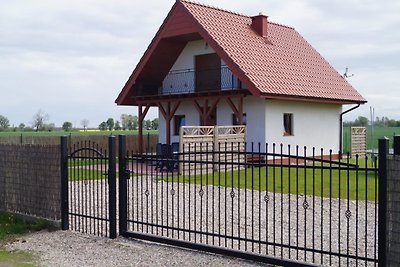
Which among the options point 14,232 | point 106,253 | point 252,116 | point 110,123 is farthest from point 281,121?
point 110,123

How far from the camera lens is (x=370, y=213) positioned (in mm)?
9656

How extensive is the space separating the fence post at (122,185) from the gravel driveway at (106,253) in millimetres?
240

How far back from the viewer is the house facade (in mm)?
20141

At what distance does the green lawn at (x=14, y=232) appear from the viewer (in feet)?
21.4

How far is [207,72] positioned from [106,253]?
17023 millimetres

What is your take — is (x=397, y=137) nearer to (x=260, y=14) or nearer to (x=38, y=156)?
(x=38, y=156)

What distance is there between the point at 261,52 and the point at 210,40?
3119 mm

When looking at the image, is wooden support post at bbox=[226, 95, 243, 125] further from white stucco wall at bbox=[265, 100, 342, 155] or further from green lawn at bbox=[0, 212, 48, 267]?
green lawn at bbox=[0, 212, 48, 267]

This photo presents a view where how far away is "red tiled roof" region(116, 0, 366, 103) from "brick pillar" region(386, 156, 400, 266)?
13319 millimetres

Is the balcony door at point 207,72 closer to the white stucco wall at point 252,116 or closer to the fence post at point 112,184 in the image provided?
the white stucco wall at point 252,116

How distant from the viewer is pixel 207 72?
2308 centimetres

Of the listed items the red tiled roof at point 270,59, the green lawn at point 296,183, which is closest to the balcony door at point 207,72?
the red tiled roof at point 270,59

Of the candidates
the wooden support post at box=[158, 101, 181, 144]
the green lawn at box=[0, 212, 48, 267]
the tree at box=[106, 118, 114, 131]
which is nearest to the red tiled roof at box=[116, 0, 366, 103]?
the wooden support post at box=[158, 101, 181, 144]

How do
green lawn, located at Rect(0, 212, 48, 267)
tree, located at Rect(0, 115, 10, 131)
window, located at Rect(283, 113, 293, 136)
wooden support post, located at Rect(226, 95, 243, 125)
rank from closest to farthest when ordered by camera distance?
1. green lawn, located at Rect(0, 212, 48, 267)
2. wooden support post, located at Rect(226, 95, 243, 125)
3. window, located at Rect(283, 113, 293, 136)
4. tree, located at Rect(0, 115, 10, 131)
